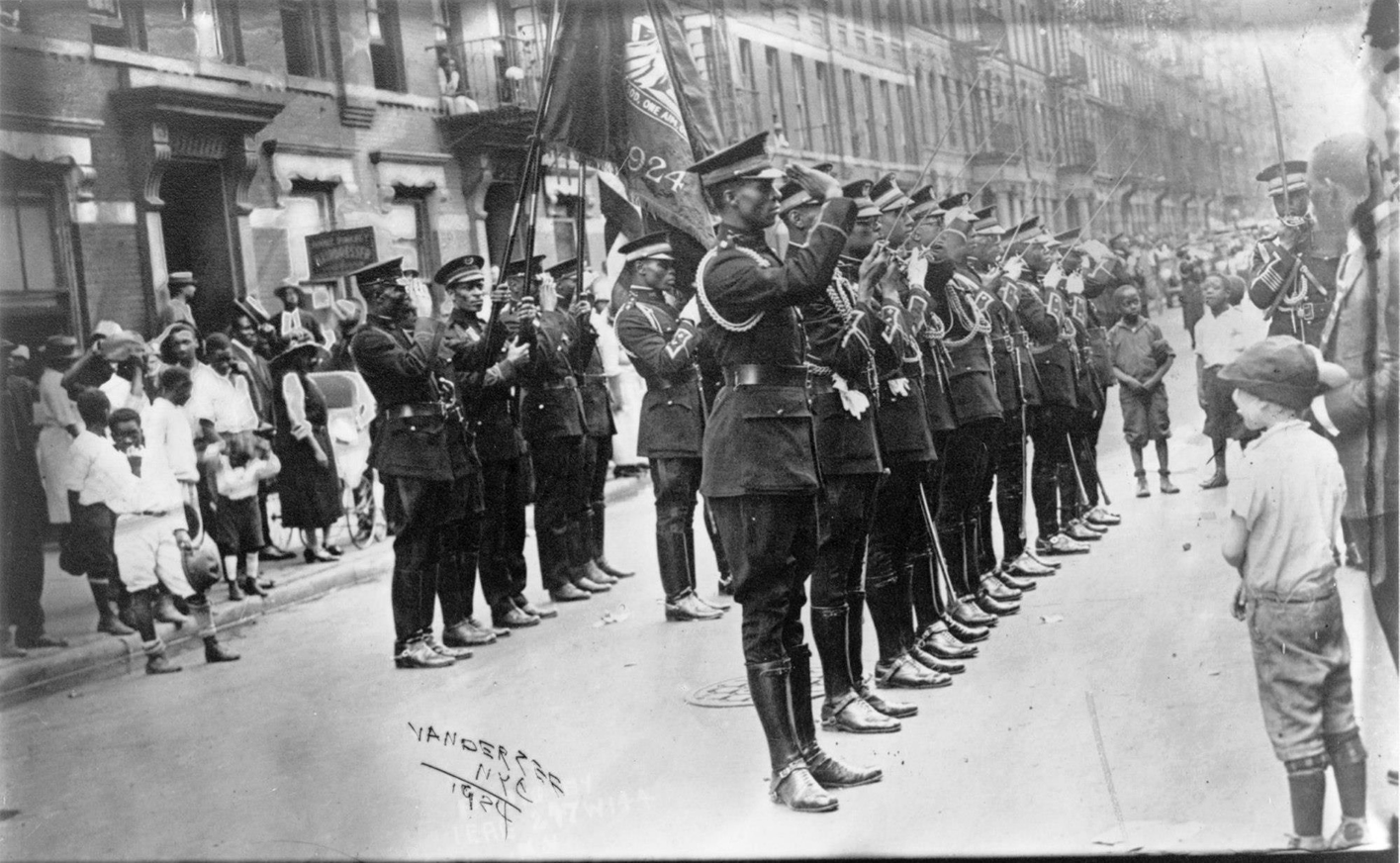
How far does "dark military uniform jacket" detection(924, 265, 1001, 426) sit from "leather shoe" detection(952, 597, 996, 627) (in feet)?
2.74

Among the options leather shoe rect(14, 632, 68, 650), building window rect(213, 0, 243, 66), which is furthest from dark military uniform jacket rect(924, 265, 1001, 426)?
leather shoe rect(14, 632, 68, 650)

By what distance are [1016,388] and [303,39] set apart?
398 cm

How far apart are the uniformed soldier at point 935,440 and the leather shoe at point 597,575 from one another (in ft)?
7.68

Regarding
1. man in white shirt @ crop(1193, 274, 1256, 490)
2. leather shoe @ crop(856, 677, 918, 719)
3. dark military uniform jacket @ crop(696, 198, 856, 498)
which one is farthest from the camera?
leather shoe @ crop(856, 677, 918, 719)

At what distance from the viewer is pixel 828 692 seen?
17.4 ft

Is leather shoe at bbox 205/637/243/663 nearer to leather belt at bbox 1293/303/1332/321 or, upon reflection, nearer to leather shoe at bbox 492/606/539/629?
leather shoe at bbox 492/606/539/629

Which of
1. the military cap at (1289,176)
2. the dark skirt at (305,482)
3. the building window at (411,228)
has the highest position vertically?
the building window at (411,228)

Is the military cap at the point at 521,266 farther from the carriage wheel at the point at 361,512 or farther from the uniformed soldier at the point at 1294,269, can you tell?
the uniformed soldier at the point at 1294,269

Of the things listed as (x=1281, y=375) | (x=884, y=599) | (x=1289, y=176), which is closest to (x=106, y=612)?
(x=884, y=599)

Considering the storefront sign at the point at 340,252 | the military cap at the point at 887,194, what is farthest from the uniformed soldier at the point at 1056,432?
the storefront sign at the point at 340,252

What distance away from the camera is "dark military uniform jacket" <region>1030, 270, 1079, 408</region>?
7.49m

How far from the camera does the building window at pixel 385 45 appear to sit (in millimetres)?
5551

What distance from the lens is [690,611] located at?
23.6 feet

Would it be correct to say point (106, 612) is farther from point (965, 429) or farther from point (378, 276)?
point (965, 429)
